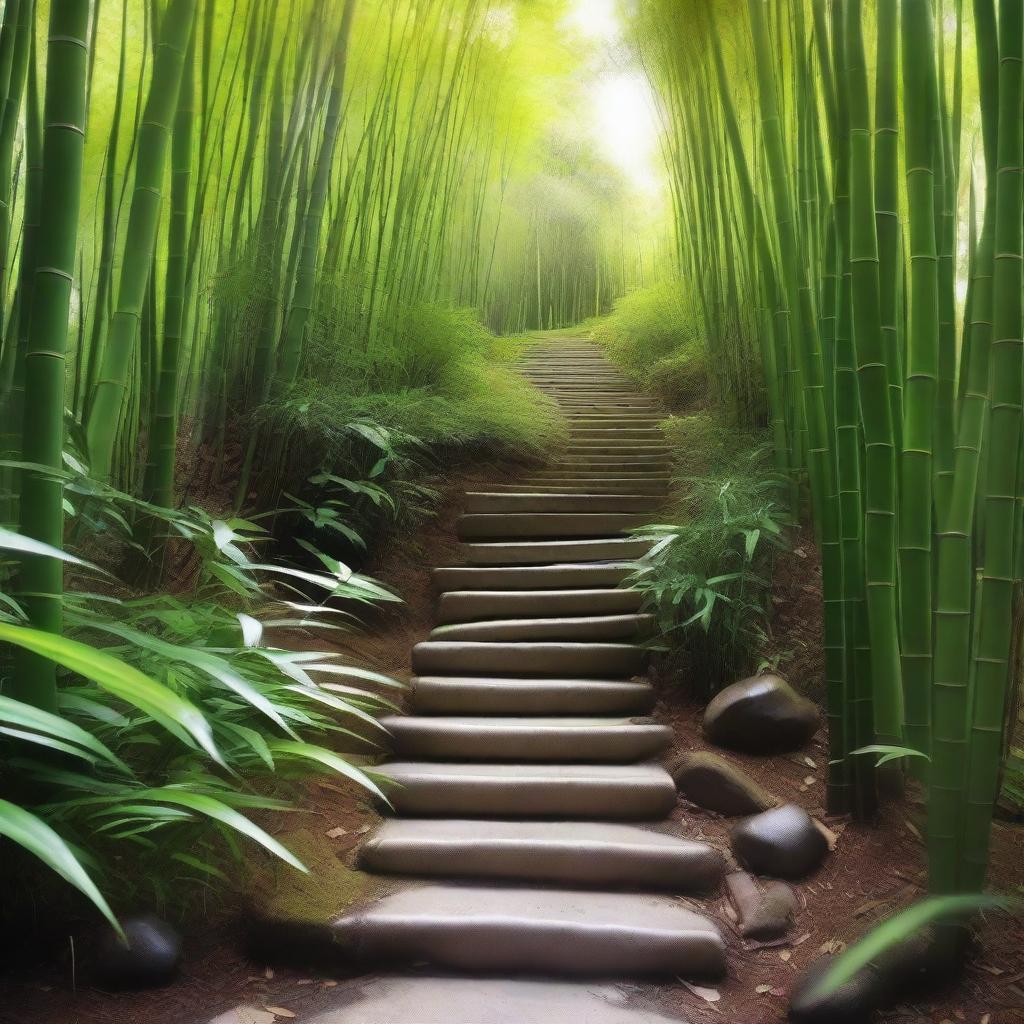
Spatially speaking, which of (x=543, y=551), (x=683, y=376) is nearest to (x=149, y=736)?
(x=543, y=551)

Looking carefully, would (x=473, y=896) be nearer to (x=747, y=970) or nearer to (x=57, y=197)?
(x=747, y=970)

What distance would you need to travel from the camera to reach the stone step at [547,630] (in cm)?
276

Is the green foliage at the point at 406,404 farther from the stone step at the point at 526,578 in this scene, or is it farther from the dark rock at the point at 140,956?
the dark rock at the point at 140,956

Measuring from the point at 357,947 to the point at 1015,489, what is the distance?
1.42m

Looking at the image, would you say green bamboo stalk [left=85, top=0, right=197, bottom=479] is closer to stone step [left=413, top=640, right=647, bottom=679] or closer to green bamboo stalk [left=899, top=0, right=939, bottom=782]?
stone step [left=413, top=640, right=647, bottom=679]

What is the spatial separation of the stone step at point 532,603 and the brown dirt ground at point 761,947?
1.97 ft

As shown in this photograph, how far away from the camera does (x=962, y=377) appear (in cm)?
159

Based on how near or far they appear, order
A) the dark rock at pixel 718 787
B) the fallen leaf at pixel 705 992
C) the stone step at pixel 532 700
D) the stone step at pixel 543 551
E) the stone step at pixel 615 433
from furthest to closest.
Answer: the stone step at pixel 615 433, the stone step at pixel 543 551, the stone step at pixel 532 700, the dark rock at pixel 718 787, the fallen leaf at pixel 705 992

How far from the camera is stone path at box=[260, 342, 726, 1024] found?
4.97 feet

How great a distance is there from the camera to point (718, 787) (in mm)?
1996

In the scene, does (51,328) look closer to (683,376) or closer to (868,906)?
(868,906)

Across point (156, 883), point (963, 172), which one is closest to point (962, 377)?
point (156, 883)

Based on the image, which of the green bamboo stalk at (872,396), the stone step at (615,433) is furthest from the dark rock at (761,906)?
the stone step at (615,433)

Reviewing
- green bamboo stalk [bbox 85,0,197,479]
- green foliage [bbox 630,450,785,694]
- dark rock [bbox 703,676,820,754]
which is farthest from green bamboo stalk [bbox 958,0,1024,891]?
green bamboo stalk [bbox 85,0,197,479]
